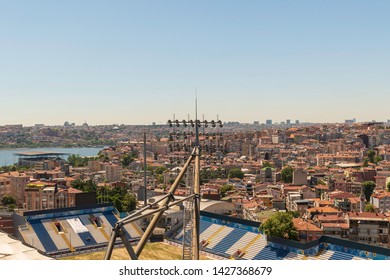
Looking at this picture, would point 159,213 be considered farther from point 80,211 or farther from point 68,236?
point 80,211

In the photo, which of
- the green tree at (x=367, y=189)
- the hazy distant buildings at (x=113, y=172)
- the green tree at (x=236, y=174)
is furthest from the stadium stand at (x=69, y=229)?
the hazy distant buildings at (x=113, y=172)

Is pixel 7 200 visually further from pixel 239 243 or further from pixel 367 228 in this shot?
pixel 367 228

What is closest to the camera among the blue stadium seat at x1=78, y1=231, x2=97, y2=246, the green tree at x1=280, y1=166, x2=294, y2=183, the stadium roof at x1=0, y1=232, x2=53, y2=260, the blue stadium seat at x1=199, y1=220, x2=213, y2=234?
the stadium roof at x1=0, y1=232, x2=53, y2=260

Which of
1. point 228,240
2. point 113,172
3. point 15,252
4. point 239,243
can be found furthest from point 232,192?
point 15,252

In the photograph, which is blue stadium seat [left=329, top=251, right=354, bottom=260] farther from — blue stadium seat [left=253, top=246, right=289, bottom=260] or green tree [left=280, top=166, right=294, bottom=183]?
green tree [left=280, top=166, right=294, bottom=183]

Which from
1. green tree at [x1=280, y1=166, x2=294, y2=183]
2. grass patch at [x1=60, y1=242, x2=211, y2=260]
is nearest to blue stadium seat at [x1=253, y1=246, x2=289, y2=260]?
grass patch at [x1=60, y1=242, x2=211, y2=260]

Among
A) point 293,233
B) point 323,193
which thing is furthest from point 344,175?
point 293,233
